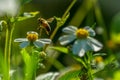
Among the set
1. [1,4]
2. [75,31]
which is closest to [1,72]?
[75,31]

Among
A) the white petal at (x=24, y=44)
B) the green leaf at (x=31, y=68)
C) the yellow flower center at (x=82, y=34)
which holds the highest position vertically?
the yellow flower center at (x=82, y=34)

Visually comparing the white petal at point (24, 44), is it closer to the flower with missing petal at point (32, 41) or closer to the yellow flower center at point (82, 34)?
the flower with missing petal at point (32, 41)

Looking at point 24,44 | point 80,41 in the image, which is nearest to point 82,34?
point 80,41

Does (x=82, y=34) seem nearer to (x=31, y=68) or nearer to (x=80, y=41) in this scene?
(x=80, y=41)

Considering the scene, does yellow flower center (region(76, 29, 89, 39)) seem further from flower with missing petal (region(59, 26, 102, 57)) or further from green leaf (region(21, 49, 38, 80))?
green leaf (region(21, 49, 38, 80))

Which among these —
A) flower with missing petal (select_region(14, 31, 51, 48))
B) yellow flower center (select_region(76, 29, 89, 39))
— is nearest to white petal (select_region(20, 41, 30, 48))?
flower with missing petal (select_region(14, 31, 51, 48))

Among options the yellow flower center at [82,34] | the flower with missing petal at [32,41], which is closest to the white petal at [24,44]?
the flower with missing petal at [32,41]

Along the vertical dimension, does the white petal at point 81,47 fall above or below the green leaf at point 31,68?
above

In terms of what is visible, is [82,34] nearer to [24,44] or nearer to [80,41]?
[80,41]
